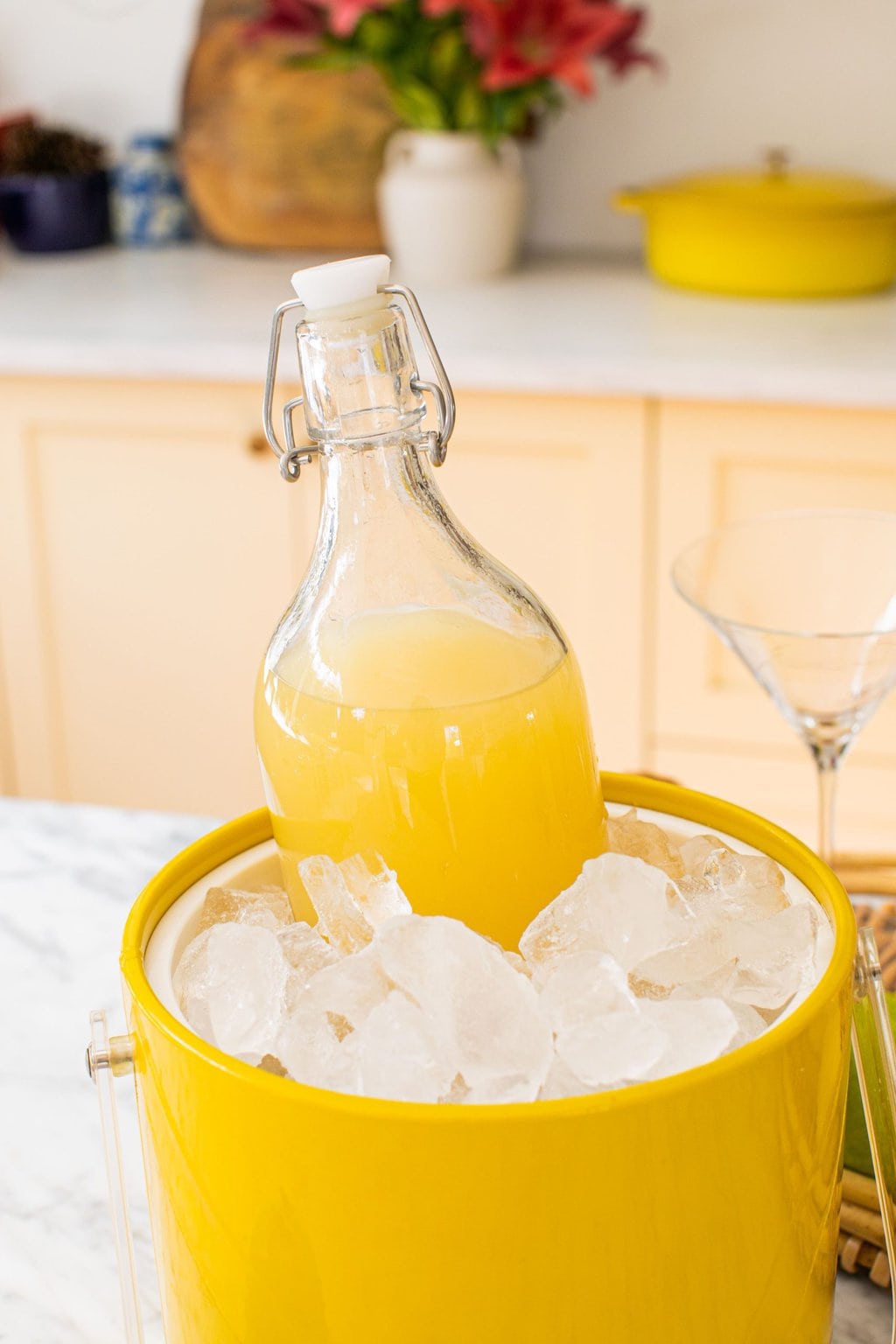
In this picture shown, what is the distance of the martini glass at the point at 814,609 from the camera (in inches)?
34.1

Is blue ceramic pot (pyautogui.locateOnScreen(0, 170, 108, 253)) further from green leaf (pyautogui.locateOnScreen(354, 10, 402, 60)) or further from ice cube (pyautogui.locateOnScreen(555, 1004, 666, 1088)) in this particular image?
ice cube (pyautogui.locateOnScreen(555, 1004, 666, 1088))

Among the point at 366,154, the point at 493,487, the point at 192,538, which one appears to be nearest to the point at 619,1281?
the point at 493,487

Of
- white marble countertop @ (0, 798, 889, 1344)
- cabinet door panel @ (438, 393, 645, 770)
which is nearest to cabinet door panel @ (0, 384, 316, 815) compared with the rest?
cabinet door panel @ (438, 393, 645, 770)

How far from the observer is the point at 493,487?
5.83 ft

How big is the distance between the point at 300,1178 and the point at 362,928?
0.27 ft

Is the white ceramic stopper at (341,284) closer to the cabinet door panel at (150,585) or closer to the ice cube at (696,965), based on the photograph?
the ice cube at (696,965)

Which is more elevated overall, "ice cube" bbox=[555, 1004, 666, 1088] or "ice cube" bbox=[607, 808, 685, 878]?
"ice cube" bbox=[555, 1004, 666, 1088]

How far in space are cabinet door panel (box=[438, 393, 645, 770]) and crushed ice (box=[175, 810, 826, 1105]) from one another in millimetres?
1281

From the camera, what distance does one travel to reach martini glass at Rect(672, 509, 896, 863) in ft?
2.84

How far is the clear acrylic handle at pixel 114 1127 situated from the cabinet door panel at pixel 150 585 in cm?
141

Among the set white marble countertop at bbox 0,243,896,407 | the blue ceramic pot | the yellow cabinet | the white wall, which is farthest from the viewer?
the blue ceramic pot

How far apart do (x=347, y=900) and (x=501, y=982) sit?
7 centimetres

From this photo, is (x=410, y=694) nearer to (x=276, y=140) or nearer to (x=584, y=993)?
(x=584, y=993)

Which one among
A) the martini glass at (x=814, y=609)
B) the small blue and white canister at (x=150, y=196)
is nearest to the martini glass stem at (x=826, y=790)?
the martini glass at (x=814, y=609)
